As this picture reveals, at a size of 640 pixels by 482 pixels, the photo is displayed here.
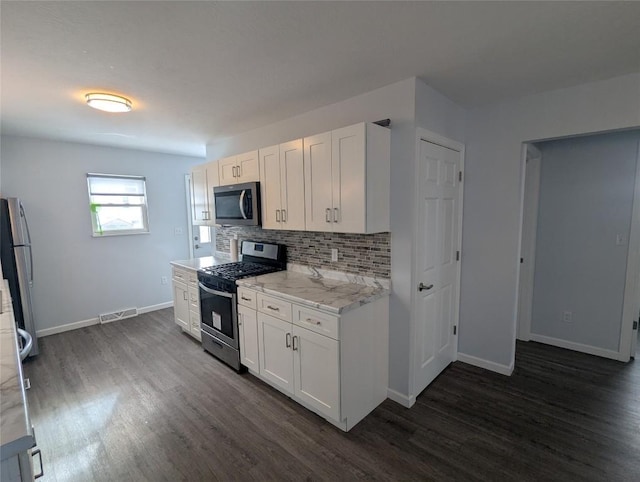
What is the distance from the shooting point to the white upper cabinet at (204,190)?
3.58 metres

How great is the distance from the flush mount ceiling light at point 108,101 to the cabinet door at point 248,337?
197 centimetres

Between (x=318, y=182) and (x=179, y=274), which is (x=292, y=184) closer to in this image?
(x=318, y=182)

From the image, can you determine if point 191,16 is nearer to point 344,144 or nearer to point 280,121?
point 344,144

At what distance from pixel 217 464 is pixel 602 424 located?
8.83 feet

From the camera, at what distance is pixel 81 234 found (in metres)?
4.10

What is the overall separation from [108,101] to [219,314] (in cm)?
208

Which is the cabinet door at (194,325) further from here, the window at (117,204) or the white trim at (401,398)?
the white trim at (401,398)

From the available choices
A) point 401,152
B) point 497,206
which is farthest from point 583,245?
point 401,152

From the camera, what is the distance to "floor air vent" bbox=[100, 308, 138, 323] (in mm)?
4320

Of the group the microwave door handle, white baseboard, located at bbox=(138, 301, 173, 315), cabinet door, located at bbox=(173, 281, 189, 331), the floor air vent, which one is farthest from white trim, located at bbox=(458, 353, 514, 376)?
the floor air vent

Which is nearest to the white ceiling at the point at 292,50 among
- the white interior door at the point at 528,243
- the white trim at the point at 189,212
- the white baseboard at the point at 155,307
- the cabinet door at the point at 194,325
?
the white interior door at the point at 528,243

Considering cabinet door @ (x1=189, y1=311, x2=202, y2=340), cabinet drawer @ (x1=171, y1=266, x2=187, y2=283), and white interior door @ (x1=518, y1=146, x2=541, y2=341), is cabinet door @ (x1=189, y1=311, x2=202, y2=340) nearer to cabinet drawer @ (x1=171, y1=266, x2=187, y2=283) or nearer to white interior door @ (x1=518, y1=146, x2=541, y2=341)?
cabinet drawer @ (x1=171, y1=266, x2=187, y2=283)

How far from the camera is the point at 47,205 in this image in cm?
384

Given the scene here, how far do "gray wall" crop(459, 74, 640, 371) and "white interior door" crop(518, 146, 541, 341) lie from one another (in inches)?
35.9
